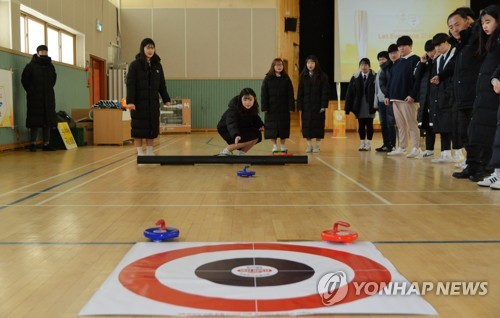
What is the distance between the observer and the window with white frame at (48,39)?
10.5 meters

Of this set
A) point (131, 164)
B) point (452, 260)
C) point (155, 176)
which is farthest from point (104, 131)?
point (452, 260)

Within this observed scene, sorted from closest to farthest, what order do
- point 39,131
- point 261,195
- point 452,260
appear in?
point 452,260 → point 261,195 → point 39,131

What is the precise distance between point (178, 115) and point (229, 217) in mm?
13348

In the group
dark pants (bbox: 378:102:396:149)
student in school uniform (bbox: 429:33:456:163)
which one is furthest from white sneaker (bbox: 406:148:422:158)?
dark pants (bbox: 378:102:396:149)

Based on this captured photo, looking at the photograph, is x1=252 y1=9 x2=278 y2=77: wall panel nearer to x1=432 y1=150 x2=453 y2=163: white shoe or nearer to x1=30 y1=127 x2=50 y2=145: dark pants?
x1=30 y1=127 x2=50 y2=145: dark pants

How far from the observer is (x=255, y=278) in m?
2.16

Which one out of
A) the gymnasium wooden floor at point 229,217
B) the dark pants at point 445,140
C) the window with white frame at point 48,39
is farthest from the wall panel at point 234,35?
the gymnasium wooden floor at point 229,217

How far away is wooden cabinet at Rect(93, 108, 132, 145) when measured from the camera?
11.0m

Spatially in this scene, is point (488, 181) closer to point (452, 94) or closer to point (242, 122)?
point (452, 94)

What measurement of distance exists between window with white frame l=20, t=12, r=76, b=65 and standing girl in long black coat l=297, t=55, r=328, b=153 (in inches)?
201

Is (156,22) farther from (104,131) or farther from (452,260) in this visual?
(452,260)

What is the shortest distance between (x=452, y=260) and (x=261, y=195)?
2.17 meters

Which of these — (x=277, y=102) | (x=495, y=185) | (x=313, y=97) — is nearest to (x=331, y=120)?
(x=313, y=97)

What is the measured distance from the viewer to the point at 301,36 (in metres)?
17.2
